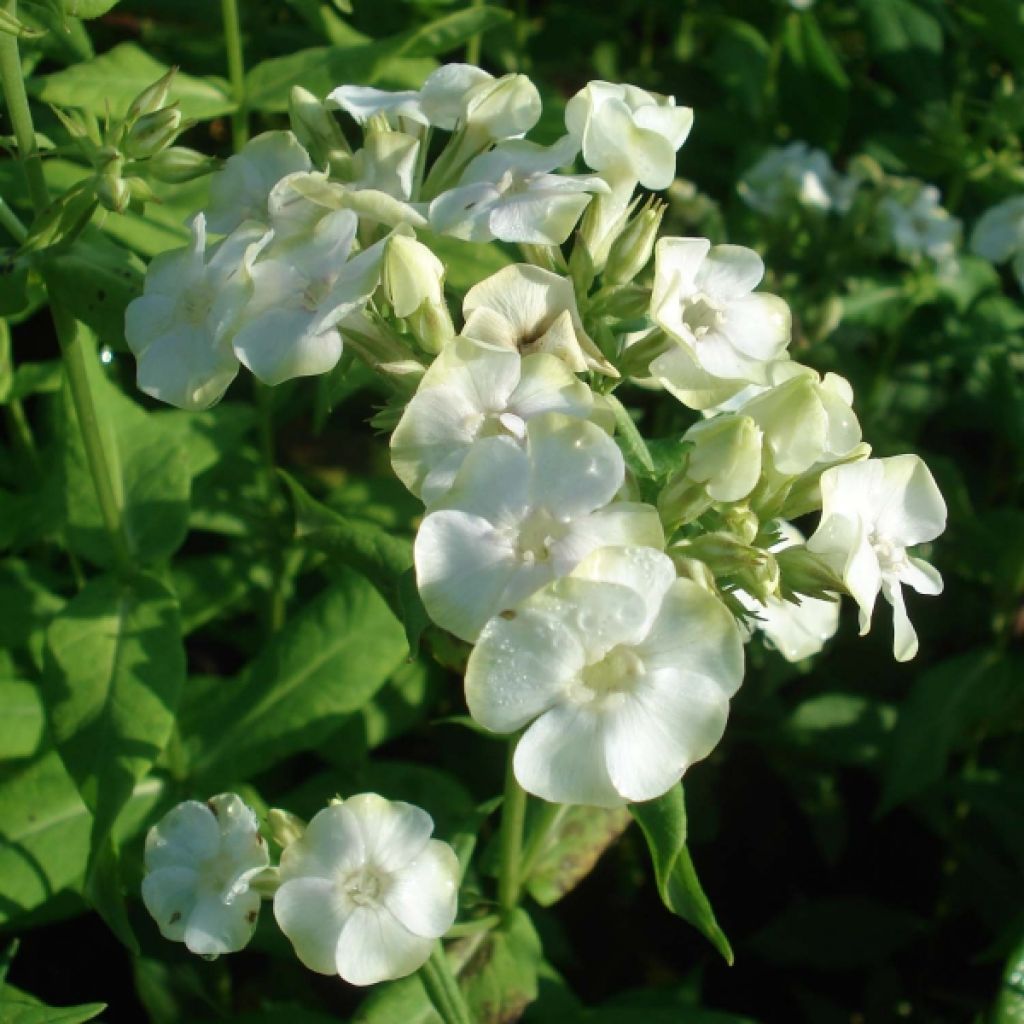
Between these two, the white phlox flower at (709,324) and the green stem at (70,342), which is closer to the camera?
the white phlox flower at (709,324)

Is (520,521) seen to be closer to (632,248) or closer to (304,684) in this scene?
(632,248)

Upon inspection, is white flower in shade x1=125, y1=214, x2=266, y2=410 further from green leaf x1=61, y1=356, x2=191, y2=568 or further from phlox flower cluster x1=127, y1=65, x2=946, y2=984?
green leaf x1=61, y1=356, x2=191, y2=568

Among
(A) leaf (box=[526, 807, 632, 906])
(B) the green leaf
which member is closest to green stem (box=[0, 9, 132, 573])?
(B) the green leaf

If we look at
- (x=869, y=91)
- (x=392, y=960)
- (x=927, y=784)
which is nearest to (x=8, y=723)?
(x=392, y=960)

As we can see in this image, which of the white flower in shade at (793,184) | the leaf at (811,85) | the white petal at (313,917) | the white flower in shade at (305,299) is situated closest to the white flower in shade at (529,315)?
the white flower in shade at (305,299)

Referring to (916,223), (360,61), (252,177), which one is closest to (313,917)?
(252,177)

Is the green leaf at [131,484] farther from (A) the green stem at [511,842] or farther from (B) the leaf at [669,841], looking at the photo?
(B) the leaf at [669,841]
